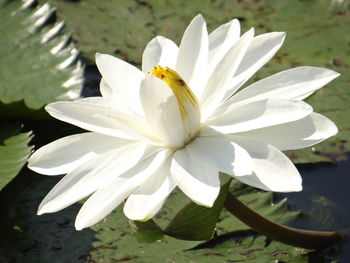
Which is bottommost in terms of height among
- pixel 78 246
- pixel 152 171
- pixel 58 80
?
pixel 78 246

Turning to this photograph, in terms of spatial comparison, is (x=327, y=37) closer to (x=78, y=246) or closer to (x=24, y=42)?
(x=24, y=42)

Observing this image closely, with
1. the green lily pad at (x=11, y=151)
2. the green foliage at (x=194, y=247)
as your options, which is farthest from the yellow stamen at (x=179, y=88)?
the green lily pad at (x=11, y=151)

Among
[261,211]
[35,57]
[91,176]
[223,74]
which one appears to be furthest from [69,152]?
[35,57]

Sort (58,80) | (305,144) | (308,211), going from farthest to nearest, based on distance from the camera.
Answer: (58,80) < (308,211) < (305,144)

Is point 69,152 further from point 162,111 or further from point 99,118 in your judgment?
point 162,111

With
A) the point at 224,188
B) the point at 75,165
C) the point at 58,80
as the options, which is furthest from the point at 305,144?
the point at 58,80

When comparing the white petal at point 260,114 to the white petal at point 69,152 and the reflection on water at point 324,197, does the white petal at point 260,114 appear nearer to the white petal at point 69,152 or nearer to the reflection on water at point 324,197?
the white petal at point 69,152
